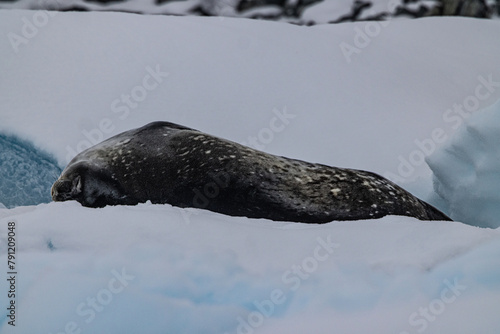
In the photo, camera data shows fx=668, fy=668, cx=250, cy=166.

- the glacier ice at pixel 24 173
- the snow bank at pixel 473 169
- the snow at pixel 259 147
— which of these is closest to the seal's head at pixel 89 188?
the snow at pixel 259 147

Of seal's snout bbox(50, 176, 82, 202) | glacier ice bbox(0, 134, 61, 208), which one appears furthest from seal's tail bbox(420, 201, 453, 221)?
glacier ice bbox(0, 134, 61, 208)

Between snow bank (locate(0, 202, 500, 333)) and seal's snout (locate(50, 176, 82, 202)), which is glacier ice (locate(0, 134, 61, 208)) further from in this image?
snow bank (locate(0, 202, 500, 333))

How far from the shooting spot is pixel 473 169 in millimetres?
4500

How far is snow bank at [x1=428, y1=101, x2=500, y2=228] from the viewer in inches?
167

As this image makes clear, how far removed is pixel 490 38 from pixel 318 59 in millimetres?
2387

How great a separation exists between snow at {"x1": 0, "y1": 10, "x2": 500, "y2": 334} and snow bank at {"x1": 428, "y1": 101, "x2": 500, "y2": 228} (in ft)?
0.05

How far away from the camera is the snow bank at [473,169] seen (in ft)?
13.9

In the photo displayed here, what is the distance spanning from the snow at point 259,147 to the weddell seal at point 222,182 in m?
0.51

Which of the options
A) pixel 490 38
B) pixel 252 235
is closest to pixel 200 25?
pixel 490 38

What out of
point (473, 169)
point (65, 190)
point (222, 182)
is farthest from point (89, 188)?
point (473, 169)

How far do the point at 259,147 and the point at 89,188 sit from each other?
1.95 metres

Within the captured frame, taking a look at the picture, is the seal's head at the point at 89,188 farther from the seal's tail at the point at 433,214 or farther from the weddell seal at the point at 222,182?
the seal's tail at the point at 433,214

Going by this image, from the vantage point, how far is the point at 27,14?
755 cm

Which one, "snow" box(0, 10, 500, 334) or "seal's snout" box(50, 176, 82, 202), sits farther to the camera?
"seal's snout" box(50, 176, 82, 202)
